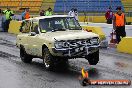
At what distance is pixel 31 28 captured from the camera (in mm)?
14320

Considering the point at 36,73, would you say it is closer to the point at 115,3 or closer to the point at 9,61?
the point at 9,61

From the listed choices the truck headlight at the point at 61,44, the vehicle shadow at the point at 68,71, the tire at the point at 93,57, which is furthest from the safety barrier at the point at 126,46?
the truck headlight at the point at 61,44

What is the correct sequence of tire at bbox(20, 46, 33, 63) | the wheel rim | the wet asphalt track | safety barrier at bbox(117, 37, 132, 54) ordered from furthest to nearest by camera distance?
1. safety barrier at bbox(117, 37, 132, 54)
2. tire at bbox(20, 46, 33, 63)
3. the wheel rim
4. the wet asphalt track

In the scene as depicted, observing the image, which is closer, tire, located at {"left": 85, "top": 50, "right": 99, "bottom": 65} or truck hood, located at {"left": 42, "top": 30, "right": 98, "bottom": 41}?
truck hood, located at {"left": 42, "top": 30, "right": 98, "bottom": 41}

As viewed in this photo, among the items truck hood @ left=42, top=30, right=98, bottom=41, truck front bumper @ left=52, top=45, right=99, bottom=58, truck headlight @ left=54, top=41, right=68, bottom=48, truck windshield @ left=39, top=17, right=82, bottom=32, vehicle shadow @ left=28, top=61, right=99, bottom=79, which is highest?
truck windshield @ left=39, top=17, right=82, bottom=32

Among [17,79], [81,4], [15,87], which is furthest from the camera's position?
[81,4]

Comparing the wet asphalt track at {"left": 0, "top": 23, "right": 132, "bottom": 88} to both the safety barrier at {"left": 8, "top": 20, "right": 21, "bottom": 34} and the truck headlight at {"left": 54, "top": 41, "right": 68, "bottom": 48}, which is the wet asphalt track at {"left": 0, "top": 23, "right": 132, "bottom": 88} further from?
the safety barrier at {"left": 8, "top": 20, "right": 21, "bottom": 34}

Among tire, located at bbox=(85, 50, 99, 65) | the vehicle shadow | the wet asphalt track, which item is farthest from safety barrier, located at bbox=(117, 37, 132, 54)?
the vehicle shadow

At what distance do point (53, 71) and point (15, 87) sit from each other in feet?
8.78

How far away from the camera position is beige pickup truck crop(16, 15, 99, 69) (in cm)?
1216

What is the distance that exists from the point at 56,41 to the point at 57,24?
1543 mm

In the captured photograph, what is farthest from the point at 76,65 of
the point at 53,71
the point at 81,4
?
the point at 81,4

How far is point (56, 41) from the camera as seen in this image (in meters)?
12.1

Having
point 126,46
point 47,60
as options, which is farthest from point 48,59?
point 126,46
